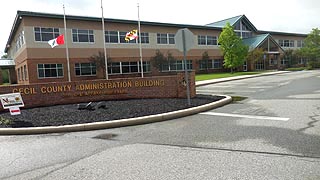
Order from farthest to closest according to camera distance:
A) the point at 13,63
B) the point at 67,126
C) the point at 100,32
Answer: the point at 13,63
the point at 100,32
the point at 67,126

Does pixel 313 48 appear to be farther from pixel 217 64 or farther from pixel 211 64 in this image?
pixel 211 64

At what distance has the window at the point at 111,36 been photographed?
116ft

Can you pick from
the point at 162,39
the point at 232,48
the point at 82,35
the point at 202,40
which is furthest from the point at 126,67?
the point at 232,48

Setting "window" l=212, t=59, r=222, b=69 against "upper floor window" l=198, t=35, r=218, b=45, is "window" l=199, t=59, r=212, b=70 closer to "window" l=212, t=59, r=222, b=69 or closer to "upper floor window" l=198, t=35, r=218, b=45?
"window" l=212, t=59, r=222, b=69

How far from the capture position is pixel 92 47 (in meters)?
34.3

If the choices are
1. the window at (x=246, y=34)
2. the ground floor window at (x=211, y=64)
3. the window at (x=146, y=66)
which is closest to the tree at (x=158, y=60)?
the window at (x=146, y=66)

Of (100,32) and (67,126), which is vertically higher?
(100,32)

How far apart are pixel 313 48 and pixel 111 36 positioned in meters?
40.3

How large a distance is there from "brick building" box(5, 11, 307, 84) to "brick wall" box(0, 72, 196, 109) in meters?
20.5

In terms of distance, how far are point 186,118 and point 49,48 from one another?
88.3 ft

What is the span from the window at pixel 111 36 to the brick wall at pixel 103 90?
941 inches

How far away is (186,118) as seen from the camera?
8.67 meters

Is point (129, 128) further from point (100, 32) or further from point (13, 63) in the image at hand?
point (13, 63)

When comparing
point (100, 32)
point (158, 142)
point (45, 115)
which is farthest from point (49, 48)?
point (158, 142)
